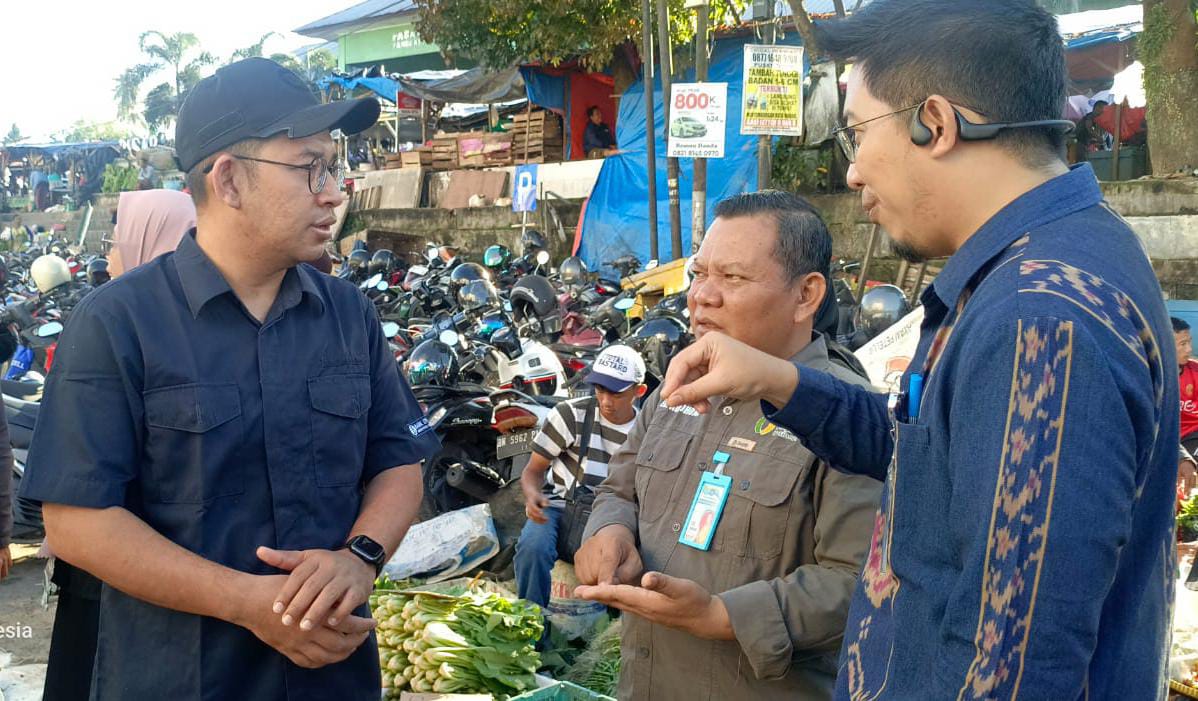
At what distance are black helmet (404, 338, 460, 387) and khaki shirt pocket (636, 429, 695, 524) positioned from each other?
488 cm

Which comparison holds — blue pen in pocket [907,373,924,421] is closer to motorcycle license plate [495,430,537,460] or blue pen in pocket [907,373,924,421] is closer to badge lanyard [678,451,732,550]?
badge lanyard [678,451,732,550]

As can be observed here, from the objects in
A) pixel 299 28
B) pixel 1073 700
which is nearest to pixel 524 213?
pixel 1073 700

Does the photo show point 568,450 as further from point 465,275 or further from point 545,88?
point 545,88

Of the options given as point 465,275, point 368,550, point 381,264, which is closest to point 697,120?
point 465,275

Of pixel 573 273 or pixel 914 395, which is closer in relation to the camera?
pixel 914 395

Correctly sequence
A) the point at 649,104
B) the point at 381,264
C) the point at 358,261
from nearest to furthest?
the point at 649,104
the point at 381,264
the point at 358,261

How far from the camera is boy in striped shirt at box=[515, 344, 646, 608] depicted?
17.7 feet

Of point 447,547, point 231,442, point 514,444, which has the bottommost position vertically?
point 447,547

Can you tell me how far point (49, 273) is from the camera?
15039 mm

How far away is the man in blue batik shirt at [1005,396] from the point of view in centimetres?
120

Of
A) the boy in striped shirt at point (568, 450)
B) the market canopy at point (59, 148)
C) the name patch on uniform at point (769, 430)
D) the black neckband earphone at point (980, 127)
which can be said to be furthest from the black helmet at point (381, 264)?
the market canopy at point (59, 148)

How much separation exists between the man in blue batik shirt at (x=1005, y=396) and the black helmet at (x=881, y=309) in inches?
227

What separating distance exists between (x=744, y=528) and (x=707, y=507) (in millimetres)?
102

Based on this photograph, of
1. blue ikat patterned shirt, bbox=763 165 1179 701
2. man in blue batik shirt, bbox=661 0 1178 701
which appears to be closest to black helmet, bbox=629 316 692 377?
man in blue batik shirt, bbox=661 0 1178 701
